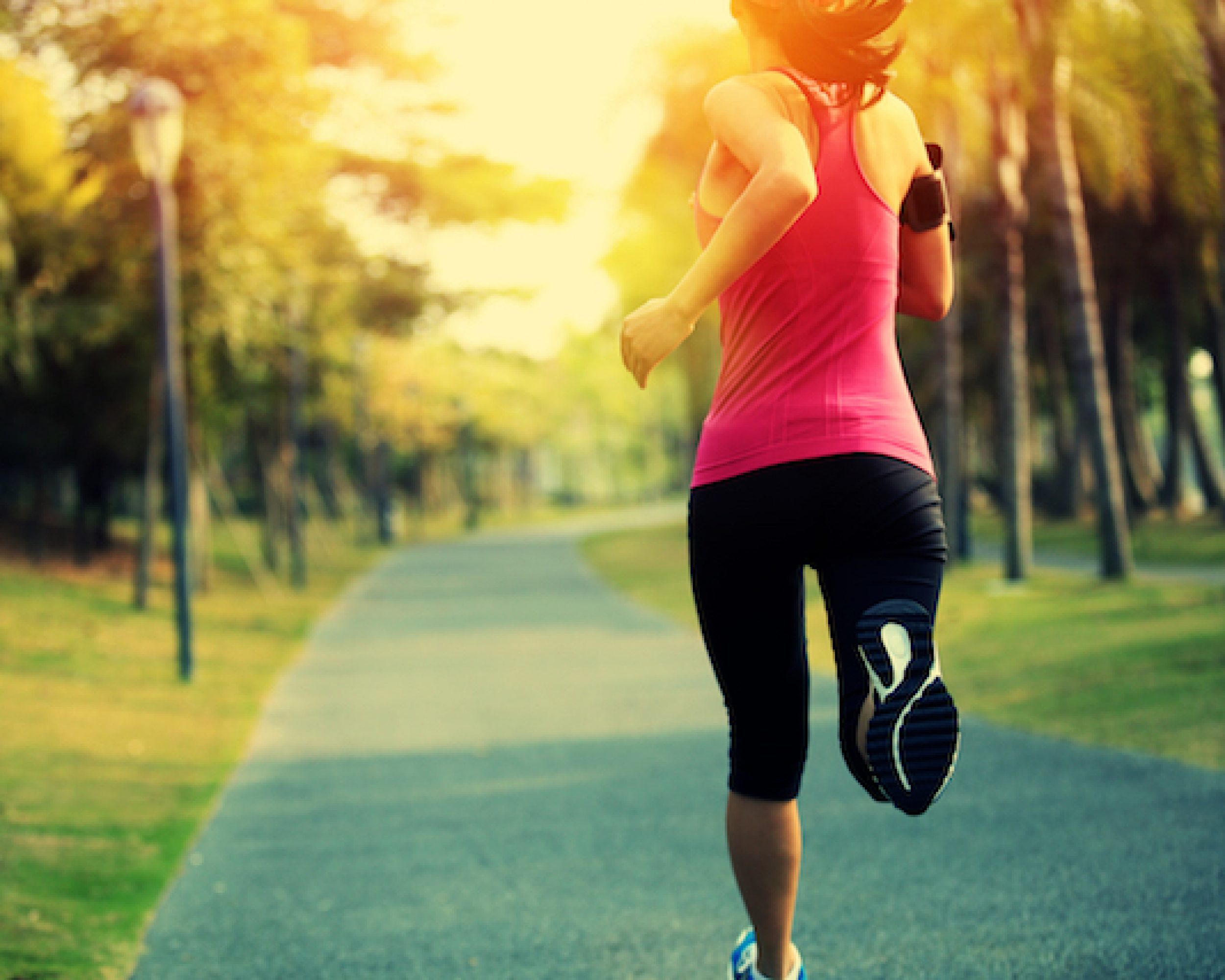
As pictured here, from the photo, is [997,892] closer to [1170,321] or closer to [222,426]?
[222,426]

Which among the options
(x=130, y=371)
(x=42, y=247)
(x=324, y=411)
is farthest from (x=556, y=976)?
(x=324, y=411)

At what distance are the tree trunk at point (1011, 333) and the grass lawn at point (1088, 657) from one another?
1.88 ft

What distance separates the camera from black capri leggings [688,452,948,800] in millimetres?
2320

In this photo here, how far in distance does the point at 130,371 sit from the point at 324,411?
1709 centimetres

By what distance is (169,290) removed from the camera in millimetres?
11094

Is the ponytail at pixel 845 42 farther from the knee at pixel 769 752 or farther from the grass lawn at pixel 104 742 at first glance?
the grass lawn at pixel 104 742

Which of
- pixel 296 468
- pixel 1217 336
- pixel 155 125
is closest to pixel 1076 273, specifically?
pixel 155 125

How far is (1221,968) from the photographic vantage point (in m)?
3.25

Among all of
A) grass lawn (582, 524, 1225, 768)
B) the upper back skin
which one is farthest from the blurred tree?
the upper back skin

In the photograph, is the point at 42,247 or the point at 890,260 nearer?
the point at 890,260

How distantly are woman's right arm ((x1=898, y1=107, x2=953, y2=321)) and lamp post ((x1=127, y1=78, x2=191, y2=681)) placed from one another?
876cm

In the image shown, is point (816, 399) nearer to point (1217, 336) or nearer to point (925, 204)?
point (925, 204)

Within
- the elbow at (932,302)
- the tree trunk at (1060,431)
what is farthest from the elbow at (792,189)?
the tree trunk at (1060,431)

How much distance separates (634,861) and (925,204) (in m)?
2.89
